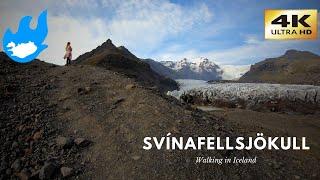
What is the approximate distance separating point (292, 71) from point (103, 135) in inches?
2139

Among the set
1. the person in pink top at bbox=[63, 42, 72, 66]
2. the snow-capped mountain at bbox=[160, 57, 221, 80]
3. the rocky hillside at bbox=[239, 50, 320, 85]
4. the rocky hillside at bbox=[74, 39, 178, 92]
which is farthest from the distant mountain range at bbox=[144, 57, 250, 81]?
the person in pink top at bbox=[63, 42, 72, 66]

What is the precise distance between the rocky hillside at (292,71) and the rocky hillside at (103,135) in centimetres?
3253

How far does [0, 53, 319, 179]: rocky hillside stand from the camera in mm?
5438

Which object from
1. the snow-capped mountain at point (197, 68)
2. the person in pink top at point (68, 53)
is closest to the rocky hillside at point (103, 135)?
the person in pink top at point (68, 53)

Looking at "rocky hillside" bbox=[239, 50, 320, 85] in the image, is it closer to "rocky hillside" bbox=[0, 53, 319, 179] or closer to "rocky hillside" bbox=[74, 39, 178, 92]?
"rocky hillside" bbox=[74, 39, 178, 92]

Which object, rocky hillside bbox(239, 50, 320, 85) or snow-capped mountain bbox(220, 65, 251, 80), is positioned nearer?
rocky hillside bbox(239, 50, 320, 85)

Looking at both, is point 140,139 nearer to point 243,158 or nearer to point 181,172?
point 181,172

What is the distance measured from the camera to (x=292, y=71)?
54531 millimetres

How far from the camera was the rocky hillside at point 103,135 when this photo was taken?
5.44 m

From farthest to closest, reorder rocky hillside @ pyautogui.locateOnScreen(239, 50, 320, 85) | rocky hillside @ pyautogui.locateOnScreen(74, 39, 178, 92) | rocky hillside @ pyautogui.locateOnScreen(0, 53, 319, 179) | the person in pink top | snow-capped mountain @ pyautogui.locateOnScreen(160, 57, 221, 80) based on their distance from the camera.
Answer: snow-capped mountain @ pyautogui.locateOnScreen(160, 57, 221, 80) → rocky hillside @ pyautogui.locateOnScreen(239, 50, 320, 85) → rocky hillside @ pyautogui.locateOnScreen(74, 39, 178, 92) → the person in pink top → rocky hillside @ pyautogui.locateOnScreen(0, 53, 319, 179)

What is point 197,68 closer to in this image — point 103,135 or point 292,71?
point 292,71

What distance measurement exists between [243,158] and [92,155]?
297 cm

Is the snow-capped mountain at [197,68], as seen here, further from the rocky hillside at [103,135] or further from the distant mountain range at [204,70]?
the rocky hillside at [103,135]

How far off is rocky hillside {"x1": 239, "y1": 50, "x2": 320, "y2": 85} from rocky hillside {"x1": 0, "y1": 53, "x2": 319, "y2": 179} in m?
32.5
